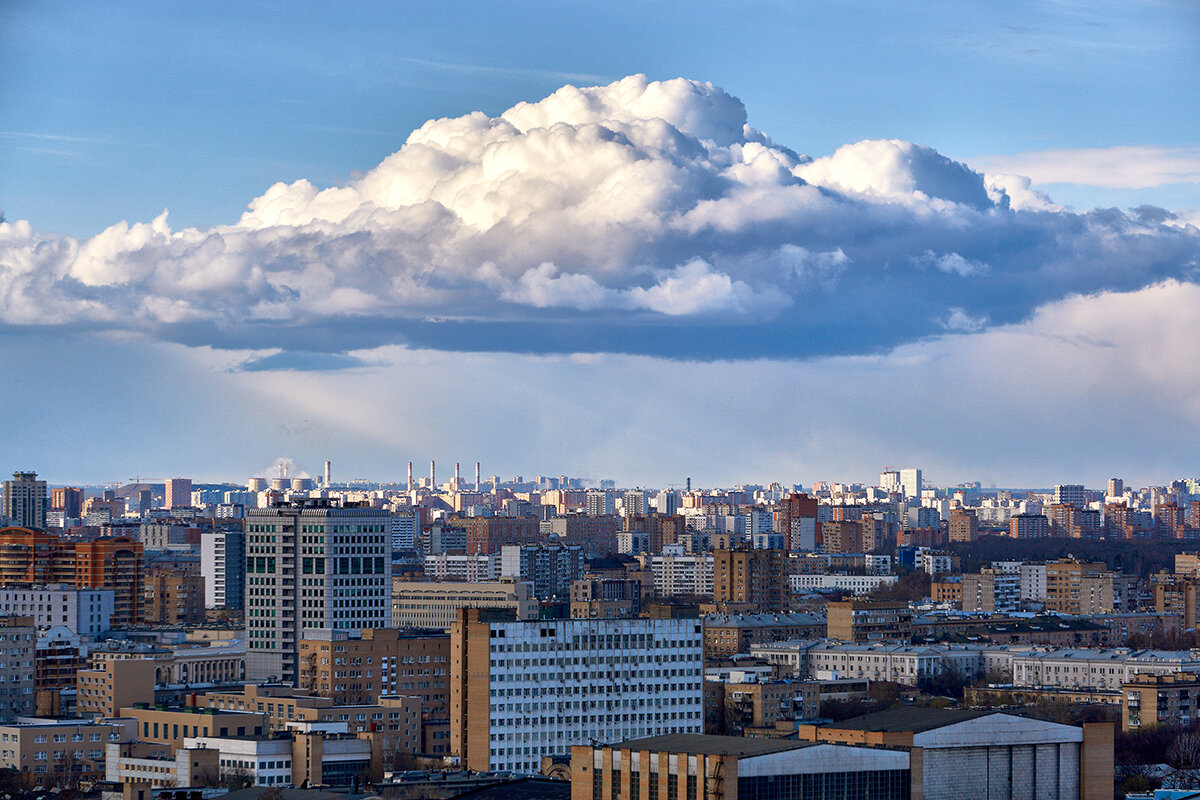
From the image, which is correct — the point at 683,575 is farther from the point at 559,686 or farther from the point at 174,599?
the point at 559,686

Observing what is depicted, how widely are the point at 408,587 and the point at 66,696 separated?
139 ft

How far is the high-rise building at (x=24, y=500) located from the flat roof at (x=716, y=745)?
105079mm

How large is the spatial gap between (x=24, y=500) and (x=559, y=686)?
310 ft

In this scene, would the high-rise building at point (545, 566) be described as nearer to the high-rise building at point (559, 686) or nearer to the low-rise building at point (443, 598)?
the low-rise building at point (443, 598)

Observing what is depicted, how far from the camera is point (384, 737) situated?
188 ft

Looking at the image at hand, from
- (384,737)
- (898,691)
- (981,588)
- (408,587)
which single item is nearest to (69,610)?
(408,587)

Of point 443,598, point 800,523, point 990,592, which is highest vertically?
point 800,523

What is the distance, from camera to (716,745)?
1604 inches

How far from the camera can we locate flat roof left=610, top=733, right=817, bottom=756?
131ft

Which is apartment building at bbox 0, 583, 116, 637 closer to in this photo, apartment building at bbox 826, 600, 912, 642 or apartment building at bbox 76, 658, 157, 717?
apartment building at bbox 76, 658, 157, 717

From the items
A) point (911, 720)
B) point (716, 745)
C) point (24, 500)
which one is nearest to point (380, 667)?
point (911, 720)

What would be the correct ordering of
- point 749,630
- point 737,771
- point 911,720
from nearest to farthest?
point 737,771, point 911,720, point 749,630

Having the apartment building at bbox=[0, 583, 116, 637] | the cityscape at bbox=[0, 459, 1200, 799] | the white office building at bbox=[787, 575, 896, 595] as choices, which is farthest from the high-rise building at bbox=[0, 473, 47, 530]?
the apartment building at bbox=[0, 583, 116, 637]

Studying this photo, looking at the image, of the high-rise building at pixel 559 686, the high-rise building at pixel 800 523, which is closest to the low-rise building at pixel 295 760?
the high-rise building at pixel 559 686
